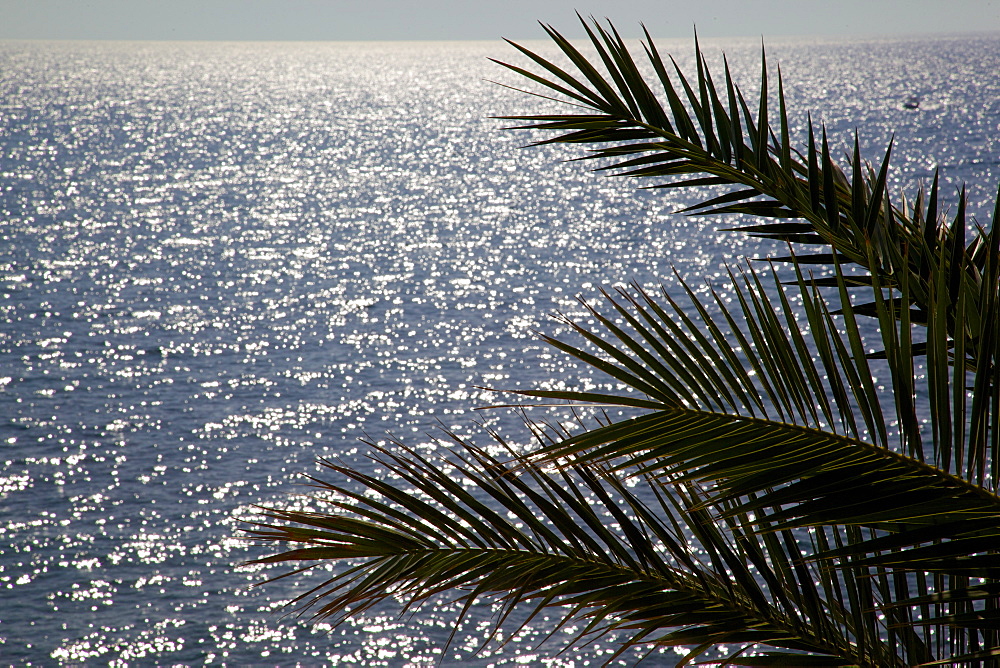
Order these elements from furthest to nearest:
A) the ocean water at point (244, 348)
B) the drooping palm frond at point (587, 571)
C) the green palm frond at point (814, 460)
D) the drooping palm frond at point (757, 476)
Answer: the ocean water at point (244, 348) < the drooping palm frond at point (587, 571) < the drooping palm frond at point (757, 476) < the green palm frond at point (814, 460)

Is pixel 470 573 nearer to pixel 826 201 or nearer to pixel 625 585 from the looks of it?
pixel 625 585

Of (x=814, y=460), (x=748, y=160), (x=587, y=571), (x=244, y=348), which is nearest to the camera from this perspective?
(x=814, y=460)

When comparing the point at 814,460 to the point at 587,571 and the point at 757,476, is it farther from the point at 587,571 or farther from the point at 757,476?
the point at 587,571

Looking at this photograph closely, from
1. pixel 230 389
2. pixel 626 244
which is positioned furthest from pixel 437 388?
pixel 626 244

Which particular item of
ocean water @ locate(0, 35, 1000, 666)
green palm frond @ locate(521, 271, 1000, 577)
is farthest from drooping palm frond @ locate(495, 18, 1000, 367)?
ocean water @ locate(0, 35, 1000, 666)

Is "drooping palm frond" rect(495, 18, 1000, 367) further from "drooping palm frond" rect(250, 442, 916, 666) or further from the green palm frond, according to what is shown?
"drooping palm frond" rect(250, 442, 916, 666)

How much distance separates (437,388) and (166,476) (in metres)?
12.7

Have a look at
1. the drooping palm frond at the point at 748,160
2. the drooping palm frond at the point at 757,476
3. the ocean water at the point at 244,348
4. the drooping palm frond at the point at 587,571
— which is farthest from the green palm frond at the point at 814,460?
the ocean water at the point at 244,348

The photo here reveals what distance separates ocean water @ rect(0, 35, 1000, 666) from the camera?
25.1 meters

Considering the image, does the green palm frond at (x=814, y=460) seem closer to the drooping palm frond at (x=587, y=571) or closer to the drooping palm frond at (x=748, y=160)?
the drooping palm frond at (x=587, y=571)

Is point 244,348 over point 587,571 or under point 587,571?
over

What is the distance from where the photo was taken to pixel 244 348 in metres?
46.9

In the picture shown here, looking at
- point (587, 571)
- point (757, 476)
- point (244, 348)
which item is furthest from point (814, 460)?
point (244, 348)

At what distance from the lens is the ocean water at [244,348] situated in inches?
987
